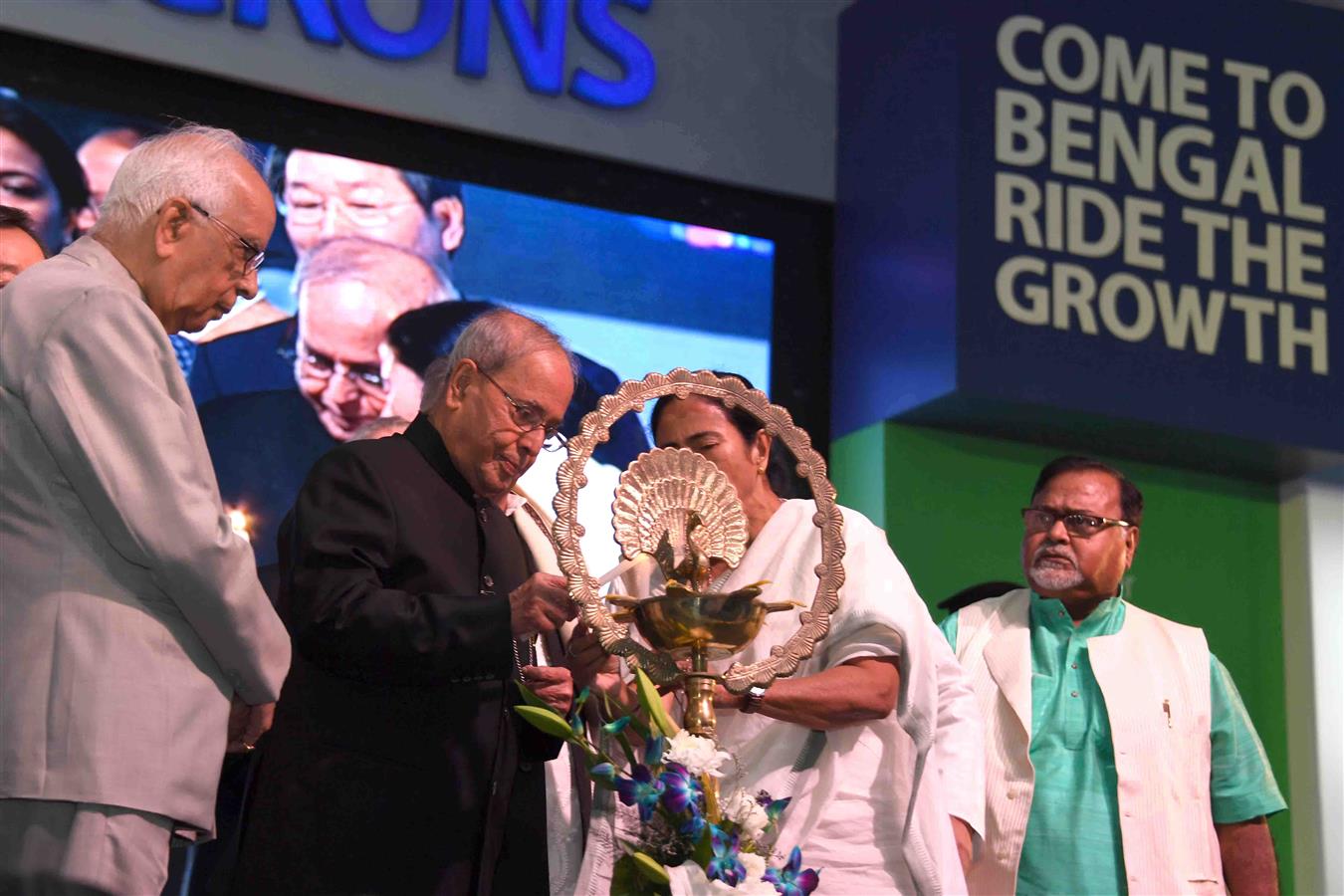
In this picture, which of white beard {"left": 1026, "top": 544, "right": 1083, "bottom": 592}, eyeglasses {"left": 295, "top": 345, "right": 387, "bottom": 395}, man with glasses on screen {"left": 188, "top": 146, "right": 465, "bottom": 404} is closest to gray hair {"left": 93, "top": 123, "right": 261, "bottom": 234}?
white beard {"left": 1026, "top": 544, "right": 1083, "bottom": 592}

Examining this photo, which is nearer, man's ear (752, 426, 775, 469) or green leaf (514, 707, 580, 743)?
green leaf (514, 707, 580, 743)

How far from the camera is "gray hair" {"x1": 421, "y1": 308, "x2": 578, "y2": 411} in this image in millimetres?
3221

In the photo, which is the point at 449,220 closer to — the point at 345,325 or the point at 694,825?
the point at 345,325

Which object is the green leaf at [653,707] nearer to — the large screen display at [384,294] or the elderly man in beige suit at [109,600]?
the elderly man in beige suit at [109,600]

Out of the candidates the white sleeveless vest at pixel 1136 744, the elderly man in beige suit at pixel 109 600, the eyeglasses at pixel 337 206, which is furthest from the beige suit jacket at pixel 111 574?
the eyeglasses at pixel 337 206

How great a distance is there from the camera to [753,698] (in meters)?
3.12

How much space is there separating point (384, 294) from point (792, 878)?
3.48m

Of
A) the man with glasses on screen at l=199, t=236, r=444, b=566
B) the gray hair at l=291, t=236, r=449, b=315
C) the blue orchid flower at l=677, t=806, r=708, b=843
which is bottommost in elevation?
the blue orchid flower at l=677, t=806, r=708, b=843

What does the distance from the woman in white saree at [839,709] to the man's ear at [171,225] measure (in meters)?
0.95

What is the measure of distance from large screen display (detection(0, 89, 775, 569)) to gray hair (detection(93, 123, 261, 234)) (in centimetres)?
259

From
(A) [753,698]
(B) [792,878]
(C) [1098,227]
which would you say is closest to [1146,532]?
(C) [1098,227]

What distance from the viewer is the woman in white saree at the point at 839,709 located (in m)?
3.19

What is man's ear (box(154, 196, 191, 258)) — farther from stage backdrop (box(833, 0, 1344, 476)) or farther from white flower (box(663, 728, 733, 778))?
stage backdrop (box(833, 0, 1344, 476))

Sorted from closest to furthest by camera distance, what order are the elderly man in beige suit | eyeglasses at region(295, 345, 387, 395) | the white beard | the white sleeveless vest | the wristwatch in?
the elderly man in beige suit, the wristwatch, the white sleeveless vest, the white beard, eyeglasses at region(295, 345, 387, 395)
